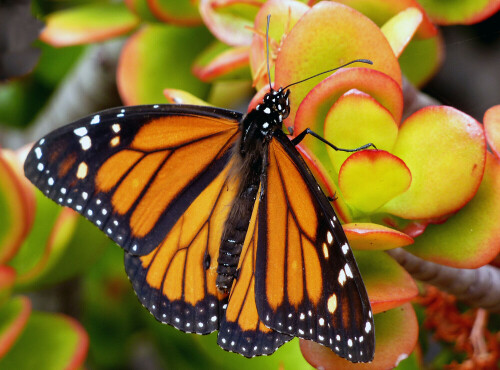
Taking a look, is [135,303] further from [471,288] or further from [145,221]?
[471,288]

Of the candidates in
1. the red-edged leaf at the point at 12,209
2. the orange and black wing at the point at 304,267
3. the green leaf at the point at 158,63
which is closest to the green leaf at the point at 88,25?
the green leaf at the point at 158,63

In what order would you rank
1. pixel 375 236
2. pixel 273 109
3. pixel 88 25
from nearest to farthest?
pixel 375 236, pixel 273 109, pixel 88 25

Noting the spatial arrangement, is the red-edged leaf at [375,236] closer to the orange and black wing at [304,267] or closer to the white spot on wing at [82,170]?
the orange and black wing at [304,267]

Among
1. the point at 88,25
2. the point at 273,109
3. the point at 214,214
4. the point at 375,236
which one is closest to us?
the point at 375,236

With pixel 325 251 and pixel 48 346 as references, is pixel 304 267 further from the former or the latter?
pixel 48 346

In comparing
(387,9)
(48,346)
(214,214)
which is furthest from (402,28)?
(48,346)

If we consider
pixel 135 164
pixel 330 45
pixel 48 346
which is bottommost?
pixel 48 346

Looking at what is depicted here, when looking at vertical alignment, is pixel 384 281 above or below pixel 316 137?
below

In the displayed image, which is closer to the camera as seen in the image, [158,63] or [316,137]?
[316,137]
